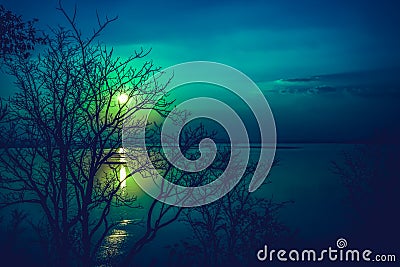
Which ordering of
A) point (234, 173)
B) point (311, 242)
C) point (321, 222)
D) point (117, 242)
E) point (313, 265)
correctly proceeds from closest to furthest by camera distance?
point (234, 173)
point (313, 265)
point (311, 242)
point (117, 242)
point (321, 222)

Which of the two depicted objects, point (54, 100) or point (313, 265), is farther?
point (313, 265)

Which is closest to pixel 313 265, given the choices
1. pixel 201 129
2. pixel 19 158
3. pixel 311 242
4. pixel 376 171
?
pixel 311 242

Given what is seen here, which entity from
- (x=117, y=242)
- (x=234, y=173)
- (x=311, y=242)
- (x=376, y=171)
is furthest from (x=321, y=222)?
(x=234, y=173)

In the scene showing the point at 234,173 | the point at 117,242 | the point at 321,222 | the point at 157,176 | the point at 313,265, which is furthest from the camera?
the point at 321,222

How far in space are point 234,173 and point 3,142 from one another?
20.8ft

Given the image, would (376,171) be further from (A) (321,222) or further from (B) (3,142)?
(B) (3,142)

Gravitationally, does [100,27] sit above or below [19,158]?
above

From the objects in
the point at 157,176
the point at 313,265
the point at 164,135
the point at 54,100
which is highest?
the point at 54,100

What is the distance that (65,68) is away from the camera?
8.54 meters

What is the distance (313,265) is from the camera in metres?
31.8

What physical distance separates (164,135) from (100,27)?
111 inches

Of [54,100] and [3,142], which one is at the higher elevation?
[54,100]

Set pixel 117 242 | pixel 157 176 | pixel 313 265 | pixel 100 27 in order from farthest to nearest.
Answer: pixel 117 242
pixel 313 265
pixel 157 176
pixel 100 27

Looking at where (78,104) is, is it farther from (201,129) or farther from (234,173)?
(234,173)
